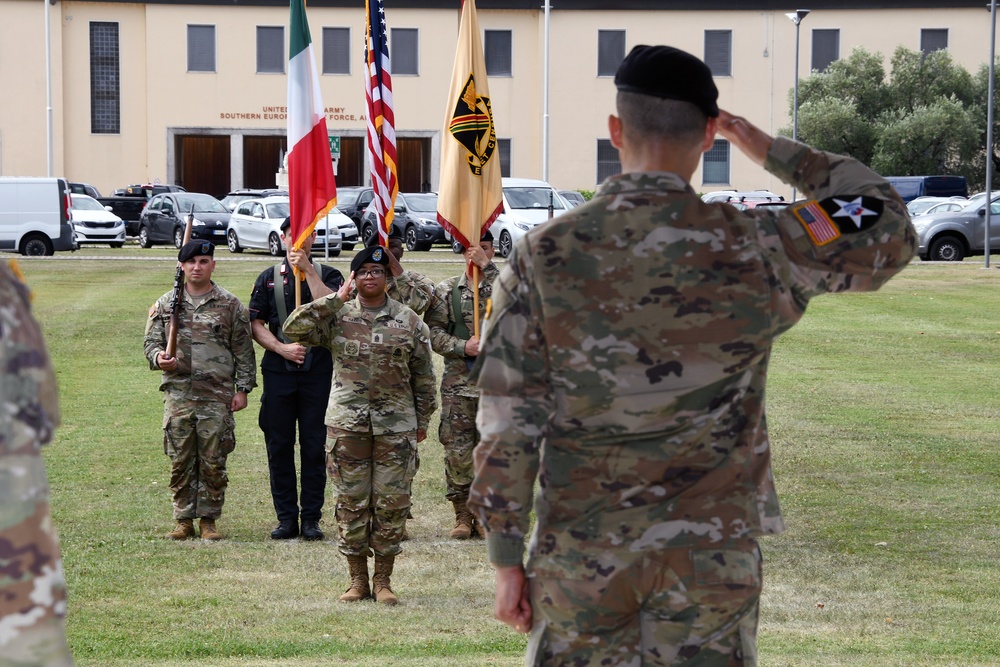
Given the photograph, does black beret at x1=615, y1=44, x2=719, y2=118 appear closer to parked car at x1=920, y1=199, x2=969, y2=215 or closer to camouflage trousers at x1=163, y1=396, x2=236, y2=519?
camouflage trousers at x1=163, y1=396, x2=236, y2=519

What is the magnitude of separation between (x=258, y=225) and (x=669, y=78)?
3420cm

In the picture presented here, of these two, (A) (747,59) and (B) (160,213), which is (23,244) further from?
(A) (747,59)

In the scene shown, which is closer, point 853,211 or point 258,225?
point 853,211

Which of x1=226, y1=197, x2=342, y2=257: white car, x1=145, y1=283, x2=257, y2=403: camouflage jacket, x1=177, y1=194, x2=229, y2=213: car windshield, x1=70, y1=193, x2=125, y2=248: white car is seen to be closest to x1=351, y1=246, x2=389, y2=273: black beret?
x1=145, y1=283, x2=257, y2=403: camouflage jacket

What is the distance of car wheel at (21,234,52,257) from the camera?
3369 centimetres

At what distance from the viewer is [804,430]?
14.2m

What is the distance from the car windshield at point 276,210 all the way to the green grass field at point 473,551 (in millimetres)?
17770

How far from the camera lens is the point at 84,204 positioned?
129 feet

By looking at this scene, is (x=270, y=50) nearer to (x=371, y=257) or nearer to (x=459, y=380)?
(x=459, y=380)

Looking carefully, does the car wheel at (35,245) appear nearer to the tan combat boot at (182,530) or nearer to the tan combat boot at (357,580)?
the tan combat boot at (182,530)

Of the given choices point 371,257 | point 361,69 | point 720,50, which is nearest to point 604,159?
point 720,50

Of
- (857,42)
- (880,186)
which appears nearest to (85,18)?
(857,42)

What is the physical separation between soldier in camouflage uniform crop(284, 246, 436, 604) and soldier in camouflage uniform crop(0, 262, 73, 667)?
19.4ft

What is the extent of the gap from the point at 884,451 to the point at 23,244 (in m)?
Result: 25.8
